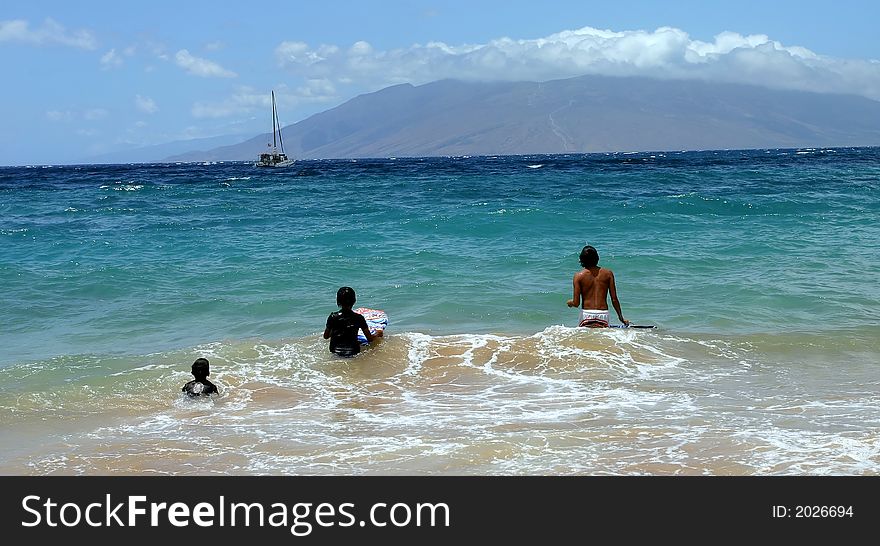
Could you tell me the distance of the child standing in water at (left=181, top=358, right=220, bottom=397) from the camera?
8500 millimetres

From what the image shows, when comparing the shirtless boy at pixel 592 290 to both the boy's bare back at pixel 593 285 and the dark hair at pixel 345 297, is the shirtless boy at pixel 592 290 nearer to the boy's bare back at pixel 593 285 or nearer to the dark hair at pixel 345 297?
the boy's bare back at pixel 593 285

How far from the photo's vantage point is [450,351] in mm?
10250

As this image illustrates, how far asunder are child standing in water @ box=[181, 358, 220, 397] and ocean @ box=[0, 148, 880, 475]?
0.37 feet

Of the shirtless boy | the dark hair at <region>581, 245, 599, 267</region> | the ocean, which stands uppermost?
the dark hair at <region>581, 245, 599, 267</region>

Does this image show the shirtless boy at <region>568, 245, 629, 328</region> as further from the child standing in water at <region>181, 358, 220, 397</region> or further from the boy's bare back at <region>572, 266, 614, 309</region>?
the child standing in water at <region>181, 358, 220, 397</region>

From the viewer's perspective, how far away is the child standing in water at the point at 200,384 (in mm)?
8500

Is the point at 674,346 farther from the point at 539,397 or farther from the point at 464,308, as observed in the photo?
the point at 464,308

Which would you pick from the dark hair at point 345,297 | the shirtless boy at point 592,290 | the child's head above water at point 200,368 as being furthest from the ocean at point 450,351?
the dark hair at point 345,297

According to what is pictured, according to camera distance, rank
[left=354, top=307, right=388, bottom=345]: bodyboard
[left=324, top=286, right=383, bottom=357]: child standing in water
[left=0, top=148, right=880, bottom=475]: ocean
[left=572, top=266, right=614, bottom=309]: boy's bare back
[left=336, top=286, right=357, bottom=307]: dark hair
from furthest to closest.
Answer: [left=354, top=307, right=388, bottom=345]: bodyboard → [left=572, top=266, right=614, bottom=309]: boy's bare back → [left=324, top=286, right=383, bottom=357]: child standing in water → [left=336, top=286, right=357, bottom=307]: dark hair → [left=0, top=148, right=880, bottom=475]: ocean

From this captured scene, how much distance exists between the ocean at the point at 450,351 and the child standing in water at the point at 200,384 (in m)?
0.11

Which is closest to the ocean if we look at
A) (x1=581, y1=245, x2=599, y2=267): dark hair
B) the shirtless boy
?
the shirtless boy

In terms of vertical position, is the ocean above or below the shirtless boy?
below

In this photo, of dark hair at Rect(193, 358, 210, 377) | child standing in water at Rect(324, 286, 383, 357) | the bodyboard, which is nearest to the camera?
dark hair at Rect(193, 358, 210, 377)
